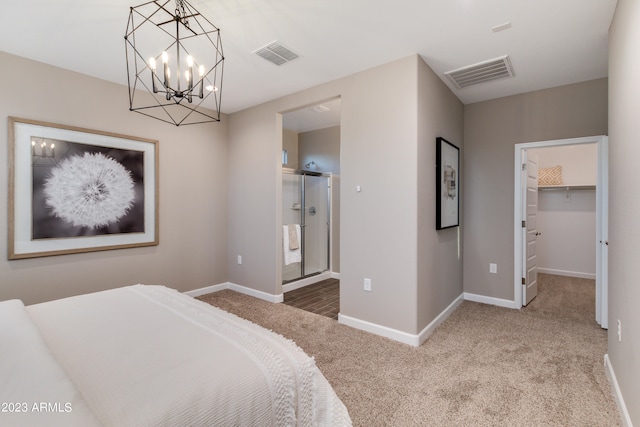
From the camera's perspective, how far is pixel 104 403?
93 centimetres

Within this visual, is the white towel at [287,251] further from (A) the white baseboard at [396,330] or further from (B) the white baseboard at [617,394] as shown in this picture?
(B) the white baseboard at [617,394]

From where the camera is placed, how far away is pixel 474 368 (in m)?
2.27

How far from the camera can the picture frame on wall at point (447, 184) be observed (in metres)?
3.07

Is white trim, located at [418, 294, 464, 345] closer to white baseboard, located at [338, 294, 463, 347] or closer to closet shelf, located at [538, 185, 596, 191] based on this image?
white baseboard, located at [338, 294, 463, 347]

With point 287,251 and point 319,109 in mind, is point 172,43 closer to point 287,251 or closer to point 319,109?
point 319,109

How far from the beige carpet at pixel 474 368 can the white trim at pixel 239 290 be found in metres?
0.28

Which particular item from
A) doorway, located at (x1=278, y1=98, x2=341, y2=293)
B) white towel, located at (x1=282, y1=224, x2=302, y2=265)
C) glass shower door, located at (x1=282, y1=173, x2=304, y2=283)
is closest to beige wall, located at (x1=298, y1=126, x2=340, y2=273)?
doorway, located at (x1=278, y1=98, x2=341, y2=293)

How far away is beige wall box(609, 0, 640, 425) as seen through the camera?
151 cm

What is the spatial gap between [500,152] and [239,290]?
3821 mm

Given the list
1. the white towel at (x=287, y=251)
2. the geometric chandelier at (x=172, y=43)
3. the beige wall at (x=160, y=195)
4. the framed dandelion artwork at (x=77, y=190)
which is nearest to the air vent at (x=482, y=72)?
the geometric chandelier at (x=172, y=43)

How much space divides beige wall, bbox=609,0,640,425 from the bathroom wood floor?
7.32ft

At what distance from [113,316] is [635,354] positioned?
106 inches

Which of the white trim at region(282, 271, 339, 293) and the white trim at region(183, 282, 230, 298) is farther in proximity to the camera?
the white trim at region(282, 271, 339, 293)

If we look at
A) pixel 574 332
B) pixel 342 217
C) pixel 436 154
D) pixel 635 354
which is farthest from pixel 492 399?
pixel 436 154
